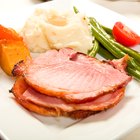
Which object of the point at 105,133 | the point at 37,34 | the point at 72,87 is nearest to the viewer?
the point at 105,133

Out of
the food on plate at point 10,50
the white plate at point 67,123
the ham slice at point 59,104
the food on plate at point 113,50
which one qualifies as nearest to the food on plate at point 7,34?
the food on plate at point 10,50

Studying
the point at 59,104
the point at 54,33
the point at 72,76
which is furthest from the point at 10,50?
the point at 59,104

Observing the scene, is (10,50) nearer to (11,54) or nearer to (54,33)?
(11,54)

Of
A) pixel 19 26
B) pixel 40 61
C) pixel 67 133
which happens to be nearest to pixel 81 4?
pixel 19 26

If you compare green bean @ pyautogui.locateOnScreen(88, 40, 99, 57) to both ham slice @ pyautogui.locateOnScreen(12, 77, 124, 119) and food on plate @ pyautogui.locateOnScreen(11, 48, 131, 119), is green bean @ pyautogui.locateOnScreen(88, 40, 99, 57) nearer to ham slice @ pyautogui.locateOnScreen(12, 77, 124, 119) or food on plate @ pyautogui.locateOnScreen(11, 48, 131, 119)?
food on plate @ pyautogui.locateOnScreen(11, 48, 131, 119)

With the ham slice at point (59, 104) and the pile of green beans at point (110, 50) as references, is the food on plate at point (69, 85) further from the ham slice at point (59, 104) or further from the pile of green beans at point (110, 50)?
the pile of green beans at point (110, 50)

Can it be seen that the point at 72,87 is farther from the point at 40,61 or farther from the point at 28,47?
the point at 28,47
